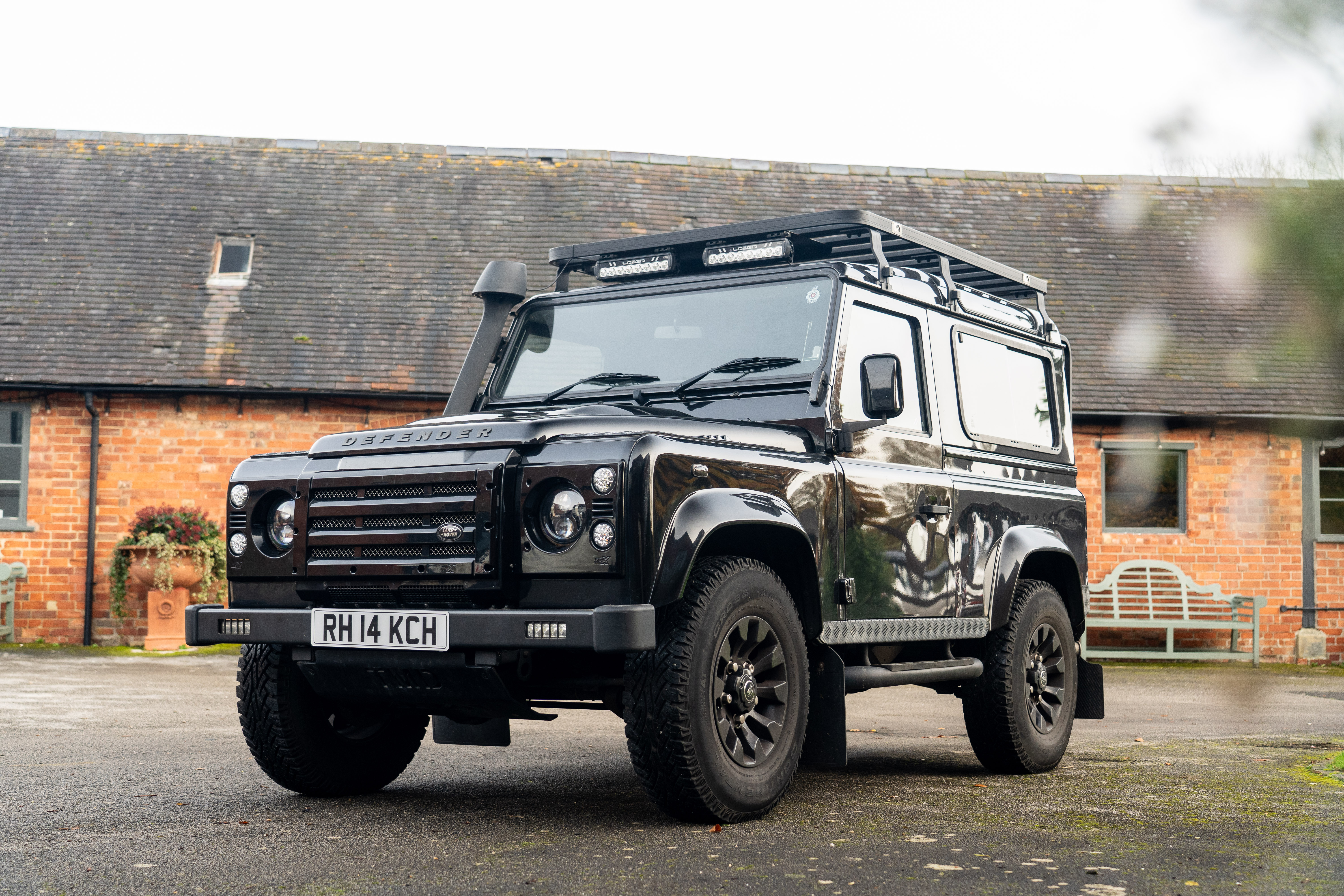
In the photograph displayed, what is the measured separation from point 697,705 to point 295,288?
14.2 m

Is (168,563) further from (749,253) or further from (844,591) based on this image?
(844,591)

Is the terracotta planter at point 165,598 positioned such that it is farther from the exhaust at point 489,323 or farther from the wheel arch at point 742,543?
the wheel arch at point 742,543

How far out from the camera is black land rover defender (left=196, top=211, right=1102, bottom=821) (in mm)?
4438

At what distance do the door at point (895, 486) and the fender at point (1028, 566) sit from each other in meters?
0.40

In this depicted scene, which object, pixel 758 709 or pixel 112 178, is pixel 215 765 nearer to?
→ pixel 758 709

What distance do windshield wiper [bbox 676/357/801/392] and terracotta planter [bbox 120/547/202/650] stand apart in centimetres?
1079

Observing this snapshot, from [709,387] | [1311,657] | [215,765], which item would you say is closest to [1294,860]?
[709,387]

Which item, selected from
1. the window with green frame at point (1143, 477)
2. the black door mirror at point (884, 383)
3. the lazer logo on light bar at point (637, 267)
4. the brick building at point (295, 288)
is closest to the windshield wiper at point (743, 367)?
the black door mirror at point (884, 383)

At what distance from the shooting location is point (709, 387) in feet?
18.7

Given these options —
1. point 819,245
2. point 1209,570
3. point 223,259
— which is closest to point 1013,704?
point 819,245

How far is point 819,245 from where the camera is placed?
6.32 meters

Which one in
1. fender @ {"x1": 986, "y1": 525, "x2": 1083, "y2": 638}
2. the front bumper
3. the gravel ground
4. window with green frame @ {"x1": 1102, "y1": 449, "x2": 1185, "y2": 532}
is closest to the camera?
window with green frame @ {"x1": 1102, "y1": 449, "x2": 1185, "y2": 532}

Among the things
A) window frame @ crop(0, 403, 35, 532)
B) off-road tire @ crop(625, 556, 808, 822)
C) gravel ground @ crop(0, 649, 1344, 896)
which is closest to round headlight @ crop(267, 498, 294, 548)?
gravel ground @ crop(0, 649, 1344, 896)

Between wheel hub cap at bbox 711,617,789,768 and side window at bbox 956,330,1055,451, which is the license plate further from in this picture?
side window at bbox 956,330,1055,451
